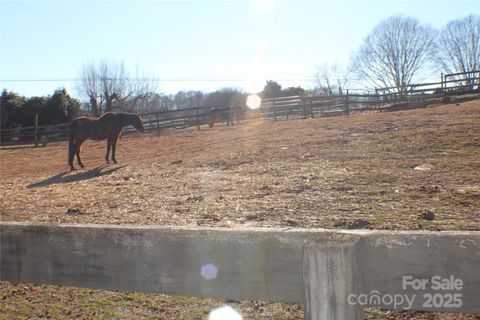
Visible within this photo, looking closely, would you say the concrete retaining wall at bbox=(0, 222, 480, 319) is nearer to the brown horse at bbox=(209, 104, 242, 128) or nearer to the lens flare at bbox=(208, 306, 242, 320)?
the lens flare at bbox=(208, 306, 242, 320)

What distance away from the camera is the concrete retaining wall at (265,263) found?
136 centimetres

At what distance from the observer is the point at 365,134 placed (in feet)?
36.9

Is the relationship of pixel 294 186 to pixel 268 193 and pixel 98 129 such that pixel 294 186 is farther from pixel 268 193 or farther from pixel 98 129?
pixel 98 129

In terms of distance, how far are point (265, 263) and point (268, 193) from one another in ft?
14.5

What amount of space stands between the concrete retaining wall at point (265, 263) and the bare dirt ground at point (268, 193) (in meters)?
1.32

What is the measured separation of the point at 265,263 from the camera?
1.53 m

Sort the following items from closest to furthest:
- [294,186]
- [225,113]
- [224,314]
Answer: [224,314] < [294,186] < [225,113]

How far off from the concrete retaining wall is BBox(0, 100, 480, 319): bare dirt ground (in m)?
1.32

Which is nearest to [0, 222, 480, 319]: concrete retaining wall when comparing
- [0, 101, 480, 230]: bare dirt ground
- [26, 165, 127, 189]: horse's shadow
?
[0, 101, 480, 230]: bare dirt ground

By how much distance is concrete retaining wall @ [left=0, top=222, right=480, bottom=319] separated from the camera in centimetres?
136

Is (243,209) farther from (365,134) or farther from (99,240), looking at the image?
(365,134)

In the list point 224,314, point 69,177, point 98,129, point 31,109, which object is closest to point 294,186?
point 224,314

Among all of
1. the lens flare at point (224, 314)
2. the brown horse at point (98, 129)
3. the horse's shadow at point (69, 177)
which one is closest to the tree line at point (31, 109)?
the brown horse at point (98, 129)

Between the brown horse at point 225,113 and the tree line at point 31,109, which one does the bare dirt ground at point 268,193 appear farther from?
the tree line at point 31,109
